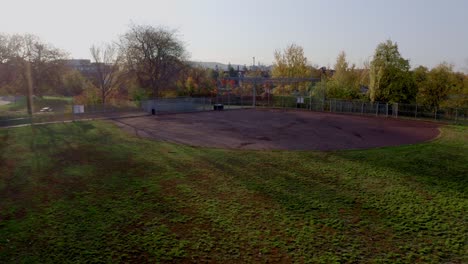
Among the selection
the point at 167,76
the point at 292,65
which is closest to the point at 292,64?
the point at 292,65

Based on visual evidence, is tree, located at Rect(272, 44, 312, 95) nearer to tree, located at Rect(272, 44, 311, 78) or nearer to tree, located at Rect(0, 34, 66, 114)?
tree, located at Rect(272, 44, 311, 78)

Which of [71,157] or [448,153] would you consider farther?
[448,153]

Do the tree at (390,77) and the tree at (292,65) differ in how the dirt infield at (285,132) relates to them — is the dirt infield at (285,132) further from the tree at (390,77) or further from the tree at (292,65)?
the tree at (292,65)

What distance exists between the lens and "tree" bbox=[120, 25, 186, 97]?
49.3 meters

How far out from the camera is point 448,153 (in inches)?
723

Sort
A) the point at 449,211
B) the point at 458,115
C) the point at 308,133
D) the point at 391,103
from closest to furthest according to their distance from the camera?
the point at 449,211 < the point at 308,133 < the point at 458,115 < the point at 391,103

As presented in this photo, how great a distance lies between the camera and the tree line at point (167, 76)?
3559 centimetres

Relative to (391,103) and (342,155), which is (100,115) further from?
(391,103)

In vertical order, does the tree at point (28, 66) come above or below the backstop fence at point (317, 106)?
above

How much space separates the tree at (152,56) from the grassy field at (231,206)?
33.4 meters

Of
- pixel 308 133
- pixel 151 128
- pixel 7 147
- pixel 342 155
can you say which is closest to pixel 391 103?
pixel 308 133

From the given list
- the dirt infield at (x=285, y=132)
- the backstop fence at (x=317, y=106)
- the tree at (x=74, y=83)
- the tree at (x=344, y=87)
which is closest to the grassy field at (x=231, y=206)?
the dirt infield at (x=285, y=132)

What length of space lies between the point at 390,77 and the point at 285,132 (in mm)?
18338

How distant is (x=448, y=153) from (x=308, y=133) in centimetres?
921
